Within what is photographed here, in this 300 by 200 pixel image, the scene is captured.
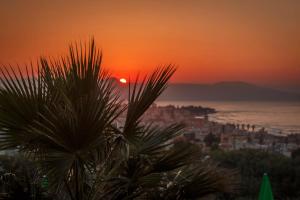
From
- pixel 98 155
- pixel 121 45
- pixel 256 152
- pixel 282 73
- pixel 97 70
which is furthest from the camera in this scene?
pixel 282 73

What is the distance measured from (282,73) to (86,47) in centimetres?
753

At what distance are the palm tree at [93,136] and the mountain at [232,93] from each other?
28.6 ft

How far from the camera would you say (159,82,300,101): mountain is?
1198 centimetres

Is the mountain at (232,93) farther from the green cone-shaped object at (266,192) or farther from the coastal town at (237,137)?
the green cone-shaped object at (266,192)

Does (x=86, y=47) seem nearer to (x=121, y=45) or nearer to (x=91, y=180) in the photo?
(x=91, y=180)

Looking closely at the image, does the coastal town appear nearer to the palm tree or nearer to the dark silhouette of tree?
the dark silhouette of tree

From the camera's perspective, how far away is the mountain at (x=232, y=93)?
11977 mm

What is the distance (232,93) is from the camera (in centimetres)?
1398

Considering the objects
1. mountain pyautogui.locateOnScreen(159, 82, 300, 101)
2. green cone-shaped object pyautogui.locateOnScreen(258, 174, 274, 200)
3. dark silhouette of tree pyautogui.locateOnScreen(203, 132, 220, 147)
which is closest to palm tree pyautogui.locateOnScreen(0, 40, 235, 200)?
green cone-shaped object pyautogui.locateOnScreen(258, 174, 274, 200)

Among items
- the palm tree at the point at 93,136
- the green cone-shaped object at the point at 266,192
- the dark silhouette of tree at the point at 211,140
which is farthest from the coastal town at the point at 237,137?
the palm tree at the point at 93,136

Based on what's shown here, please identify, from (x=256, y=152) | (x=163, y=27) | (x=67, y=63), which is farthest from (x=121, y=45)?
(x=67, y=63)

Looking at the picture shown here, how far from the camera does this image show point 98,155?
2.22 meters

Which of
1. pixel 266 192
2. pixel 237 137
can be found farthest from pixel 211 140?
pixel 266 192

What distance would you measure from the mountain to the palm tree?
8732mm
